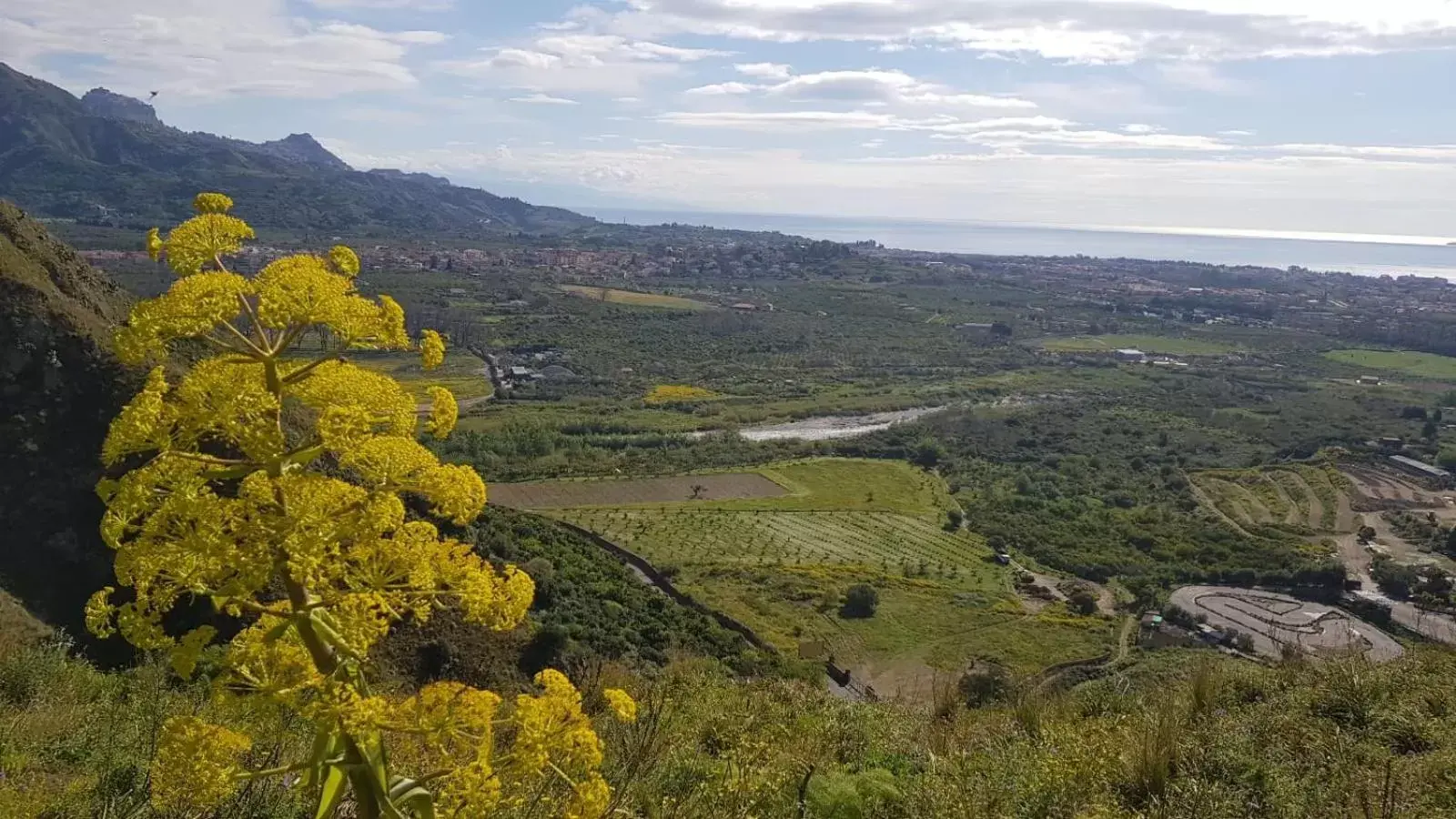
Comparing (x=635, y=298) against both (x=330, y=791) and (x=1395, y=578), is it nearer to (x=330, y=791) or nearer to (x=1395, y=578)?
(x=1395, y=578)

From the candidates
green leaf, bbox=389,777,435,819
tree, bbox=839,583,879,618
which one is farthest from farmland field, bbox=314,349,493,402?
green leaf, bbox=389,777,435,819

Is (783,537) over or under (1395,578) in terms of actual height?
under

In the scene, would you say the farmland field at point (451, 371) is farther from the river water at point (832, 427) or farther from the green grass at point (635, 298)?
the green grass at point (635, 298)

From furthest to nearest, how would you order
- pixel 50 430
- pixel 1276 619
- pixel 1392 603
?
pixel 1392 603, pixel 1276 619, pixel 50 430

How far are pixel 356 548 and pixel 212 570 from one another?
0.45 meters

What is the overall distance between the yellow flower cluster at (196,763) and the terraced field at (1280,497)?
170 feet

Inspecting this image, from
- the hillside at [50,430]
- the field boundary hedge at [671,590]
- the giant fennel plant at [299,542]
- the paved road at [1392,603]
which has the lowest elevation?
the field boundary hedge at [671,590]

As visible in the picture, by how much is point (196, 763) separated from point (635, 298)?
12321 centimetres

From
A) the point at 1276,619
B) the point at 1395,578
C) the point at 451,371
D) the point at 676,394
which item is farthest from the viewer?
the point at 451,371

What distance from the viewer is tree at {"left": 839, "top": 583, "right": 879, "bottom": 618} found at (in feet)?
106

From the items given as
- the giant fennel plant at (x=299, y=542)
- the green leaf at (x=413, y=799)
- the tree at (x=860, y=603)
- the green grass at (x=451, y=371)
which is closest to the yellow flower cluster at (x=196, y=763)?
the giant fennel plant at (x=299, y=542)

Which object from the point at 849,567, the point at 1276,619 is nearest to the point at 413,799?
the point at 849,567

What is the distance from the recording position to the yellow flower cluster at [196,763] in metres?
3.06

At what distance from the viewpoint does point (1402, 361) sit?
9812 centimetres
